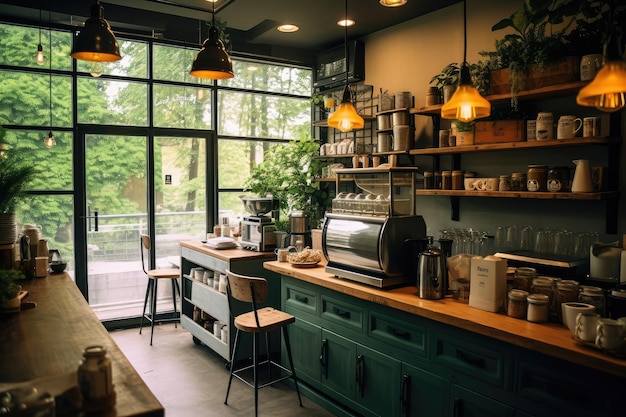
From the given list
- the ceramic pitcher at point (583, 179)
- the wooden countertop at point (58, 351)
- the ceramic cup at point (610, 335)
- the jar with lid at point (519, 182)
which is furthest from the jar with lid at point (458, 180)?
the wooden countertop at point (58, 351)

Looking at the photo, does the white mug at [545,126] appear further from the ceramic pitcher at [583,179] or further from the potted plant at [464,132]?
the potted plant at [464,132]

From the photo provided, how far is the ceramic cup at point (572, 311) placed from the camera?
2.11 metres

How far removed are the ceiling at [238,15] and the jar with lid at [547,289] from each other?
2.87 metres

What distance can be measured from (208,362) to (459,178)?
2680 mm

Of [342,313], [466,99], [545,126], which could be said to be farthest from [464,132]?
[342,313]

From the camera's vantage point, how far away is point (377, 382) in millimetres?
2977

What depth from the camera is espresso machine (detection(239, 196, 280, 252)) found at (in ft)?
14.3

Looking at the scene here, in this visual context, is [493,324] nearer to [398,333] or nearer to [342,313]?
[398,333]

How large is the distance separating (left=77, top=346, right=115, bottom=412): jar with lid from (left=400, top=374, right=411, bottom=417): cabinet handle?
69.8 inches

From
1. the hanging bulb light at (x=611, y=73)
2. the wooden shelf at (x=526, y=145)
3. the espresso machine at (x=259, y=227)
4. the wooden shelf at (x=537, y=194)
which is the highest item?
the hanging bulb light at (x=611, y=73)

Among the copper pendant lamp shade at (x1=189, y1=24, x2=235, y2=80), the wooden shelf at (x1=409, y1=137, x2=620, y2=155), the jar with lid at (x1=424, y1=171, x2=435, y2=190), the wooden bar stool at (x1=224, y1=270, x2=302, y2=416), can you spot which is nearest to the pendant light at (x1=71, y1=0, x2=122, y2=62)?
the copper pendant lamp shade at (x1=189, y1=24, x2=235, y2=80)

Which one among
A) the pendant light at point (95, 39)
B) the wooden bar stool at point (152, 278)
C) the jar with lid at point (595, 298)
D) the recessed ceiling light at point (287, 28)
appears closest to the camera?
the jar with lid at point (595, 298)

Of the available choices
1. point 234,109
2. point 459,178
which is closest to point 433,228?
point 459,178

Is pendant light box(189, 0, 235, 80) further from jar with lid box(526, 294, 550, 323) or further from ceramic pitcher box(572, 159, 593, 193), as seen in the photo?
ceramic pitcher box(572, 159, 593, 193)
